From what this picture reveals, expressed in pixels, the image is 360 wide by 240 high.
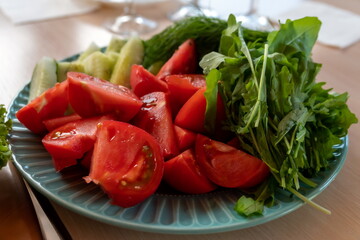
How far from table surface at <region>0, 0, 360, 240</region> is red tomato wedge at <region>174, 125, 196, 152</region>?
6.9 inches

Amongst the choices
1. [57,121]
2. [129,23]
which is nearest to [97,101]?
[57,121]

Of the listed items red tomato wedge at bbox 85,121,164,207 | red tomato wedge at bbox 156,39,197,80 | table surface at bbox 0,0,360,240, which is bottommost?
table surface at bbox 0,0,360,240

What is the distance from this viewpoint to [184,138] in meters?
0.82

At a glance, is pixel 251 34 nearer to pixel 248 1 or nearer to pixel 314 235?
pixel 314 235

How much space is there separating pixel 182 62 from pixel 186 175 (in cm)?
38

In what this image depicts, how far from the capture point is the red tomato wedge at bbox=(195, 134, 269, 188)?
749 mm

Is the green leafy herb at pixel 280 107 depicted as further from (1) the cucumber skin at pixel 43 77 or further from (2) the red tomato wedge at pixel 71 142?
(1) the cucumber skin at pixel 43 77

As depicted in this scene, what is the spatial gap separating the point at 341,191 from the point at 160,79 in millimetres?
475

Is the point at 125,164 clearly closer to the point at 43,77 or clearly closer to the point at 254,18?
the point at 43,77

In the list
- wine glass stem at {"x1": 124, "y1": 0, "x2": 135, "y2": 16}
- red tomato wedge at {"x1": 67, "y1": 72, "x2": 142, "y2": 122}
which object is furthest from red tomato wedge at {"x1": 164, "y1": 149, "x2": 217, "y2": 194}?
wine glass stem at {"x1": 124, "y1": 0, "x2": 135, "y2": 16}

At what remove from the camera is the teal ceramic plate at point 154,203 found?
66 centimetres

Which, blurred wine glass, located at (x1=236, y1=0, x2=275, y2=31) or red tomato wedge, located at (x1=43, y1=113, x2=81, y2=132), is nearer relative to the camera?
red tomato wedge, located at (x1=43, y1=113, x2=81, y2=132)

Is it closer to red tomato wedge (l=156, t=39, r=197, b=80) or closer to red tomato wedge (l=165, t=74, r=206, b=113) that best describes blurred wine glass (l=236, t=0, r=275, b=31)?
red tomato wedge (l=156, t=39, r=197, b=80)

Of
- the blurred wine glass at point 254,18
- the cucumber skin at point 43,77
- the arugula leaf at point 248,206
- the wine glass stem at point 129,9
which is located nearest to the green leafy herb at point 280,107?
the arugula leaf at point 248,206
